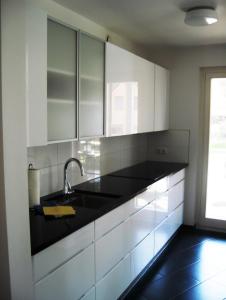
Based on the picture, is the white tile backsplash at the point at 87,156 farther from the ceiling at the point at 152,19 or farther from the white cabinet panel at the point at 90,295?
the ceiling at the point at 152,19

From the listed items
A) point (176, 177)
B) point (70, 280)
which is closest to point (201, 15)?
point (176, 177)

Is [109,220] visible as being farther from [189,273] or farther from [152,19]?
[152,19]

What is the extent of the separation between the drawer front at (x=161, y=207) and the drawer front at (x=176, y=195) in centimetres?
15

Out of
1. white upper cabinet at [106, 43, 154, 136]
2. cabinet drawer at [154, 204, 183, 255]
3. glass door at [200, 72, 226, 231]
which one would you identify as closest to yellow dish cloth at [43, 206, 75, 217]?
white upper cabinet at [106, 43, 154, 136]

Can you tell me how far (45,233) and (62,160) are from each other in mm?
1045

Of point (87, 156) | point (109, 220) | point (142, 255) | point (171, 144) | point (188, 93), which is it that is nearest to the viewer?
point (109, 220)

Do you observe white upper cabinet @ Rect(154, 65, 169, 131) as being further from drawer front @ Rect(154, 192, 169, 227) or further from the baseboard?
the baseboard

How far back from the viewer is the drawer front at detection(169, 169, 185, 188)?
3.75 meters

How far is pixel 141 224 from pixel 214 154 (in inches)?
71.7

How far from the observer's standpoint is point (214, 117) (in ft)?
13.8

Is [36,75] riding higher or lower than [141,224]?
higher

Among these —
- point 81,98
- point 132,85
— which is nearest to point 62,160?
point 81,98

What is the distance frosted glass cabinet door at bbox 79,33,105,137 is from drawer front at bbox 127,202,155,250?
79 centimetres

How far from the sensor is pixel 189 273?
126 inches
